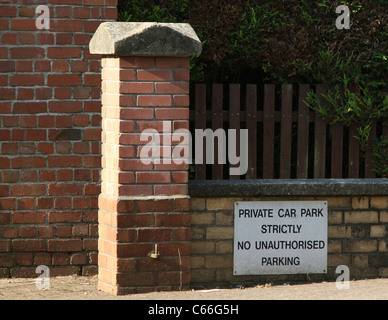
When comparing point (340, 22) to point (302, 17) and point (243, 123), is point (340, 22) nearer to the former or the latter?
point (302, 17)

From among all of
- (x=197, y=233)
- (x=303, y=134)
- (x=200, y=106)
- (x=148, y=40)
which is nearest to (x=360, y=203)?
(x=303, y=134)

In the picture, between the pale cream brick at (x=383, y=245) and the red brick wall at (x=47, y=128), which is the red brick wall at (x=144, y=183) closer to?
the red brick wall at (x=47, y=128)

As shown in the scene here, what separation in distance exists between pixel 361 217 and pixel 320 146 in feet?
2.79

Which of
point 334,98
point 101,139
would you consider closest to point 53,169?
point 101,139

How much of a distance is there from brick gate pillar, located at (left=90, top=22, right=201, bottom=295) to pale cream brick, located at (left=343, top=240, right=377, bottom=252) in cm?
134

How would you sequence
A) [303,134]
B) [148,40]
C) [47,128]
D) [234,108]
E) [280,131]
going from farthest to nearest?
[280,131] < [303,134] < [234,108] < [47,128] < [148,40]

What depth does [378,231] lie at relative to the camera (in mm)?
6758

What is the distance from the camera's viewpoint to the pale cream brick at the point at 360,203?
6702 mm

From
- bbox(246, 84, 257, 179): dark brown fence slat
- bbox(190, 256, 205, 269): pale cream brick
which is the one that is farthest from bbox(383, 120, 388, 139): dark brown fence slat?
bbox(190, 256, 205, 269): pale cream brick

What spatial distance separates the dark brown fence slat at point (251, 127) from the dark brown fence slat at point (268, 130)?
0.28ft

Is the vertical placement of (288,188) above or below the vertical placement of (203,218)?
above

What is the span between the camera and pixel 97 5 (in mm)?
6918

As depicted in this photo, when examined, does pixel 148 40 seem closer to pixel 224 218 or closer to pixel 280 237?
pixel 224 218

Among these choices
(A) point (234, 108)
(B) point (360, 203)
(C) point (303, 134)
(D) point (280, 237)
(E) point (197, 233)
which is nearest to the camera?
(E) point (197, 233)
